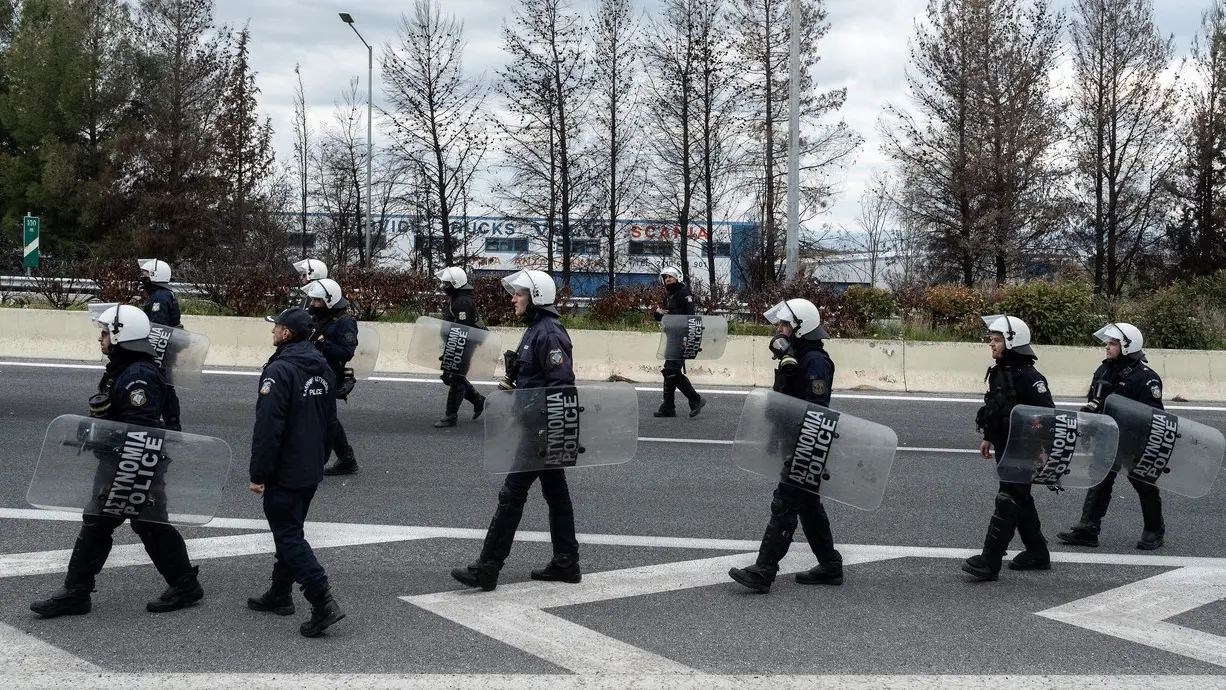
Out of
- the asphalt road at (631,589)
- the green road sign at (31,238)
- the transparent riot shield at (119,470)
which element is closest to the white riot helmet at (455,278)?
the asphalt road at (631,589)

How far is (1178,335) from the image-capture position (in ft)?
52.4

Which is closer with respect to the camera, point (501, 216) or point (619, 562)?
point (619, 562)

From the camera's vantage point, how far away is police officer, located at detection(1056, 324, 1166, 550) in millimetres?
7281

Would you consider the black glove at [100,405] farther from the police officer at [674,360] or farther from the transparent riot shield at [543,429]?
the police officer at [674,360]

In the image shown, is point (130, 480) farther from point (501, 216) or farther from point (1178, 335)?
point (501, 216)

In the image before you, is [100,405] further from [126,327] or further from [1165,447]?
[1165,447]

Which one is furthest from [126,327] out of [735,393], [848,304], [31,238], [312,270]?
[31,238]

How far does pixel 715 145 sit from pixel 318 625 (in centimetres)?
2696

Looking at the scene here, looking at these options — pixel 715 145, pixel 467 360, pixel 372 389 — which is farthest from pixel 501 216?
pixel 467 360

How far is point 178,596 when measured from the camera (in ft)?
18.2

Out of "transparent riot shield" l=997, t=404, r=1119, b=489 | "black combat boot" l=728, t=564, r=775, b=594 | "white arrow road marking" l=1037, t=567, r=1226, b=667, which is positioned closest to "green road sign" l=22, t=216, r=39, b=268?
"black combat boot" l=728, t=564, r=775, b=594

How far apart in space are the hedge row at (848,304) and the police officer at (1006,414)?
9.55m

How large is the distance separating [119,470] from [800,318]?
3.75 m

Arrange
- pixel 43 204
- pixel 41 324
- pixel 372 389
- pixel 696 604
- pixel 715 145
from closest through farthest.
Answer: pixel 696 604 → pixel 372 389 → pixel 41 324 → pixel 715 145 → pixel 43 204
